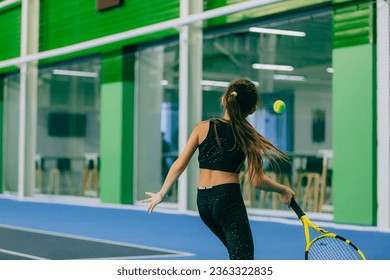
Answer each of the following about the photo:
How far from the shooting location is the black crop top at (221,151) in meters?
4.30

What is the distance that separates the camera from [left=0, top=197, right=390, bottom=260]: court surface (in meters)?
7.79

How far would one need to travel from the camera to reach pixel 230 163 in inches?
170

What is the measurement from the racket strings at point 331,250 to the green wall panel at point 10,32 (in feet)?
51.2

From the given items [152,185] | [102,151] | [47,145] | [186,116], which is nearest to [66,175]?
[47,145]

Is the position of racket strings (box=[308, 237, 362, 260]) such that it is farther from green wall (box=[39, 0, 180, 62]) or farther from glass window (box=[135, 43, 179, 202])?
glass window (box=[135, 43, 179, 202])

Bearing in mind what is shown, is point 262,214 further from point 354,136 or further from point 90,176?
point 90,176

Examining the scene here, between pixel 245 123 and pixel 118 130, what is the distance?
1156 cm

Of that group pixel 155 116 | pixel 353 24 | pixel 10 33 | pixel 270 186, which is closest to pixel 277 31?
pixel 353 24

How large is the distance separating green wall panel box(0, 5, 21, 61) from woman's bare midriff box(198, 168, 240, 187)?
15.7 meters

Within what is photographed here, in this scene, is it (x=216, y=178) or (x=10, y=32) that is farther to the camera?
(x=10, y=32)

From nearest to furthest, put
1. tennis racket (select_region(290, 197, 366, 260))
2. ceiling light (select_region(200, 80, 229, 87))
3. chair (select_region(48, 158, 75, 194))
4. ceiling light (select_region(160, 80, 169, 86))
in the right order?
1. tennis racket (select_region(290, 197, 366, 260))
2. ceiling light (select_region(200, 80, 229, 87))
3. ceiling light (select_region(160, 80, 169, 86))
4. chair (select_region(48, 158, 75, 194))

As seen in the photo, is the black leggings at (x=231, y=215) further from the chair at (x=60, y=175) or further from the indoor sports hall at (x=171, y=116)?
the chair at (x=60, y=175)

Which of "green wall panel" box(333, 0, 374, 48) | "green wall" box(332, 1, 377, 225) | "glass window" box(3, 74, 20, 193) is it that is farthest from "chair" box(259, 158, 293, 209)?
"glass window" box(3, 74, 20, 193)

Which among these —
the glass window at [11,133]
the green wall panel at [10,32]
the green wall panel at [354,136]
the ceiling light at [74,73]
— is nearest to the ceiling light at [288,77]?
the green wall panel at [354,136]
